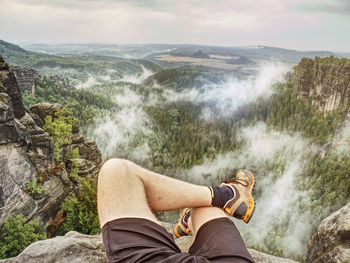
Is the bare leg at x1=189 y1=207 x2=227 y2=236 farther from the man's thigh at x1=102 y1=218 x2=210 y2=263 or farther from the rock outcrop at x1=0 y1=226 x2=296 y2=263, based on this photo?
the rock outcrop at x1=0 y1=226 x2=296 y2=263

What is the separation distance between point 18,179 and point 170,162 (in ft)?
383

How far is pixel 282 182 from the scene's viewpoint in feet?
382

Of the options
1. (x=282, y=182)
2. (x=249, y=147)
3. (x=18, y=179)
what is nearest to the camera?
(x=18, y=179)

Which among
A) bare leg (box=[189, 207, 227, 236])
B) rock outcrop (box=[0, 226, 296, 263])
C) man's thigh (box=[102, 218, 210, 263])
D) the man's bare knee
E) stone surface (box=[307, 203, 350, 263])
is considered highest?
the man's bare knee

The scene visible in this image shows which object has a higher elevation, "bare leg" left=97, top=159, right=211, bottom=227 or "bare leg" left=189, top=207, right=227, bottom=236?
"bare leg" left=97, top=159, right=211, bottom=227

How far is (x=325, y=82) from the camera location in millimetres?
131125

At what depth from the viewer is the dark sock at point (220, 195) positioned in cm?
502

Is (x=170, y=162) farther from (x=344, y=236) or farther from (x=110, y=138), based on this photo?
(x=344, y=236)

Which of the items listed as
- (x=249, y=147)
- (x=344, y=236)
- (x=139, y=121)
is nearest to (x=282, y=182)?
(x=249, y=147)

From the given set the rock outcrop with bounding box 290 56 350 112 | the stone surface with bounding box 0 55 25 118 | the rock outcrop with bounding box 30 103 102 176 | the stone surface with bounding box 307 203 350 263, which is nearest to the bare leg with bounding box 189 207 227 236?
the stone surface with bounding box 307 203 350 263

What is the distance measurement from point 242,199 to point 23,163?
71.1ft

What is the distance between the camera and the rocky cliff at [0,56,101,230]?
1893 centimetres

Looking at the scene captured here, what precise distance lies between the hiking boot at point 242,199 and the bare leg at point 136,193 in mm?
704

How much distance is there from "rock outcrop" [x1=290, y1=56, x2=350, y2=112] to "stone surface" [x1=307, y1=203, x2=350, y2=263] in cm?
14109
